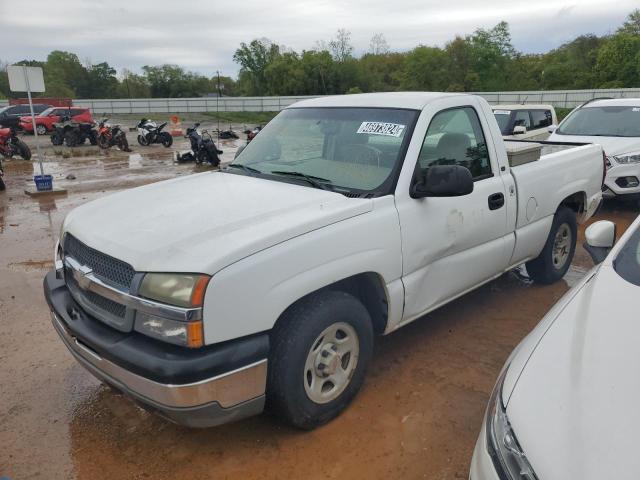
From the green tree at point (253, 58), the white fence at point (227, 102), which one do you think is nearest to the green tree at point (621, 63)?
the white fence at point (227, 102)

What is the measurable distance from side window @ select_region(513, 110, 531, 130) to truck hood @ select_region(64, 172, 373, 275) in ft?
30.4

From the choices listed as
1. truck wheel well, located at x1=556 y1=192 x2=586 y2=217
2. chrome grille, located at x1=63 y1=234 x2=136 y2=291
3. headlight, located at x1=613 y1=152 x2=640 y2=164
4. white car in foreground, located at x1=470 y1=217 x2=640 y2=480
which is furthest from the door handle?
headlight, located at x1=613 y1=152 x2=640 y2=164

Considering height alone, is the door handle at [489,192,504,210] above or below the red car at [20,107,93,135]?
below

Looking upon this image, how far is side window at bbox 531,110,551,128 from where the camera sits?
1166 centimetres

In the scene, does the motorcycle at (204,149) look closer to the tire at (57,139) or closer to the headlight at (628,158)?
the tire at (57,139)

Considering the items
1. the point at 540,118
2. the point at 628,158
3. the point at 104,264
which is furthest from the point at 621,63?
the point at 104,264

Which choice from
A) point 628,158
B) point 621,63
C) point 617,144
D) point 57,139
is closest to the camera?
point 628,158

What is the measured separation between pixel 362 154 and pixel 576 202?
2.92m

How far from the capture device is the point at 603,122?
8.88 metres

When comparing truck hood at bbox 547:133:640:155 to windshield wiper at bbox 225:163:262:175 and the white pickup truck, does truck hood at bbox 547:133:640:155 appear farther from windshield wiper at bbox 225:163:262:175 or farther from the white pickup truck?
windshield wiper at bbox 225:163:262:175

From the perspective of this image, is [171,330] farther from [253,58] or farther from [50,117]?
[253,58]

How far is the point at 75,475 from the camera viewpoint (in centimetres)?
270

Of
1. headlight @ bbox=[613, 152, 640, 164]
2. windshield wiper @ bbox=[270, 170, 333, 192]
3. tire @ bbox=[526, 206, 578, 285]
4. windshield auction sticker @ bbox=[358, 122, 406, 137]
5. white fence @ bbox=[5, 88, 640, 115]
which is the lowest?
tire @ bbox=[526, 206, 578, 285]

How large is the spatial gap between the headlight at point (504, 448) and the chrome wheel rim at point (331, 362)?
107 centimetres
